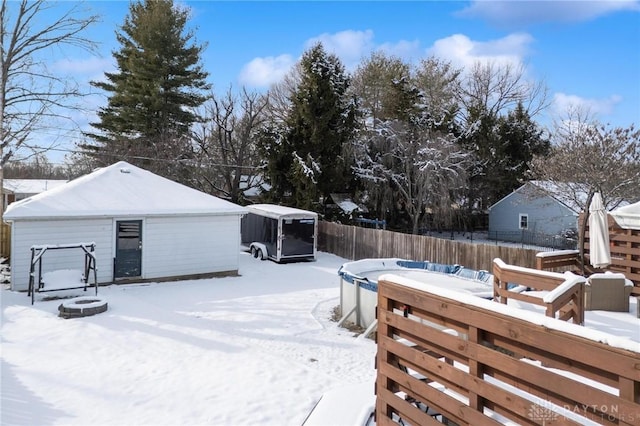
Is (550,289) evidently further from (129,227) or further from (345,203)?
(345,203)

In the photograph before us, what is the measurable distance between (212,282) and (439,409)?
33.4 ft

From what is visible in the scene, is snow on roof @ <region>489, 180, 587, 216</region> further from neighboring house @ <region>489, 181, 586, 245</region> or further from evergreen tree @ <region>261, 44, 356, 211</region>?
evergreen tree @ <region>261, 44, 356, 211</region>

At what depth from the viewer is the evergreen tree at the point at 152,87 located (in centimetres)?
2497

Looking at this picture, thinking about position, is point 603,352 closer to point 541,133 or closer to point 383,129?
point 383,129

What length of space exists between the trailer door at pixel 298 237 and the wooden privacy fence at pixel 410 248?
1790 mm

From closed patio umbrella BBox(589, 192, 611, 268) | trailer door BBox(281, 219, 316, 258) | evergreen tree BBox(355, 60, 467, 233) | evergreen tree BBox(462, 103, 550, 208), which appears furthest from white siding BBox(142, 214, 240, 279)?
evergreen tree BBox(462, 103, 550, 208)

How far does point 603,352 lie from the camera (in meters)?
1.83

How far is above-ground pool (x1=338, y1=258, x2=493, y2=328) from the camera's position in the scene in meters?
8.03

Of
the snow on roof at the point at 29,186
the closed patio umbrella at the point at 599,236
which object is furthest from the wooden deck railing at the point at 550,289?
the snow on roof at the point at 29,186

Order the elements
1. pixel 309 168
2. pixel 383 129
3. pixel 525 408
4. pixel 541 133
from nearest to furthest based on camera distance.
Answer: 1. pixel 525 408
2. pixel 309 168
3. pixel 383 129
4. pixel 541 133

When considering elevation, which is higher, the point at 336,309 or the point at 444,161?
the point at 444,161

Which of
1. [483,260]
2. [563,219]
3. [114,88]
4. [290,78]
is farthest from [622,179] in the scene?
[114,88]

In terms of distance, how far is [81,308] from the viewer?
813cm

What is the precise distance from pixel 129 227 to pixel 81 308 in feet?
13.1
